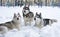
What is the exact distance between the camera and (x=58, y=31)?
1.44 meters

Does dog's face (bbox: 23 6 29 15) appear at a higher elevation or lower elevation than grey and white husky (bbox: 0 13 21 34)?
higher

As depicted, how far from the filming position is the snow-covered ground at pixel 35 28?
140cm

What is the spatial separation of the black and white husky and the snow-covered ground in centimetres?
4

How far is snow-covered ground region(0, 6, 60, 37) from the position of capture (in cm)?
140

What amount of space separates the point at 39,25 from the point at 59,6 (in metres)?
0.32

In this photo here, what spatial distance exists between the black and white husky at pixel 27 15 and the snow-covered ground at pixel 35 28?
4 cm

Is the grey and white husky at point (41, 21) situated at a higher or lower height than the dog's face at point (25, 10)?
lower

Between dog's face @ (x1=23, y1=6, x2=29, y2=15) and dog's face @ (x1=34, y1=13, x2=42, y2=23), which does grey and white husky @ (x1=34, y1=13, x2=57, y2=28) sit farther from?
dog's face @ (x1=23, y1=6, x2=29, y2=15)

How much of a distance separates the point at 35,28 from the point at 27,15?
17 centimetres

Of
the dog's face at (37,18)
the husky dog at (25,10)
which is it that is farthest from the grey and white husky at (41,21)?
the husky dog at (25,10)

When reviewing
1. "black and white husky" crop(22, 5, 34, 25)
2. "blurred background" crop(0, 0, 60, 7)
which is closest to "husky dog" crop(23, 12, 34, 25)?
"black and white husky" crop(22, 5, 34, 25)

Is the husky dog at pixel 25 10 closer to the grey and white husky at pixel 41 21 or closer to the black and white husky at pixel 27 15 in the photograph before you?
the black and white husky at pixel 27 15

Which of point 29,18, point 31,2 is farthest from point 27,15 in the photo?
point 31,2

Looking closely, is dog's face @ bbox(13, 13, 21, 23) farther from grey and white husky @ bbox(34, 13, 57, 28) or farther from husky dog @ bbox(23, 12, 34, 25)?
grey and white husky @ bbox(34, 13, 57, 28)
